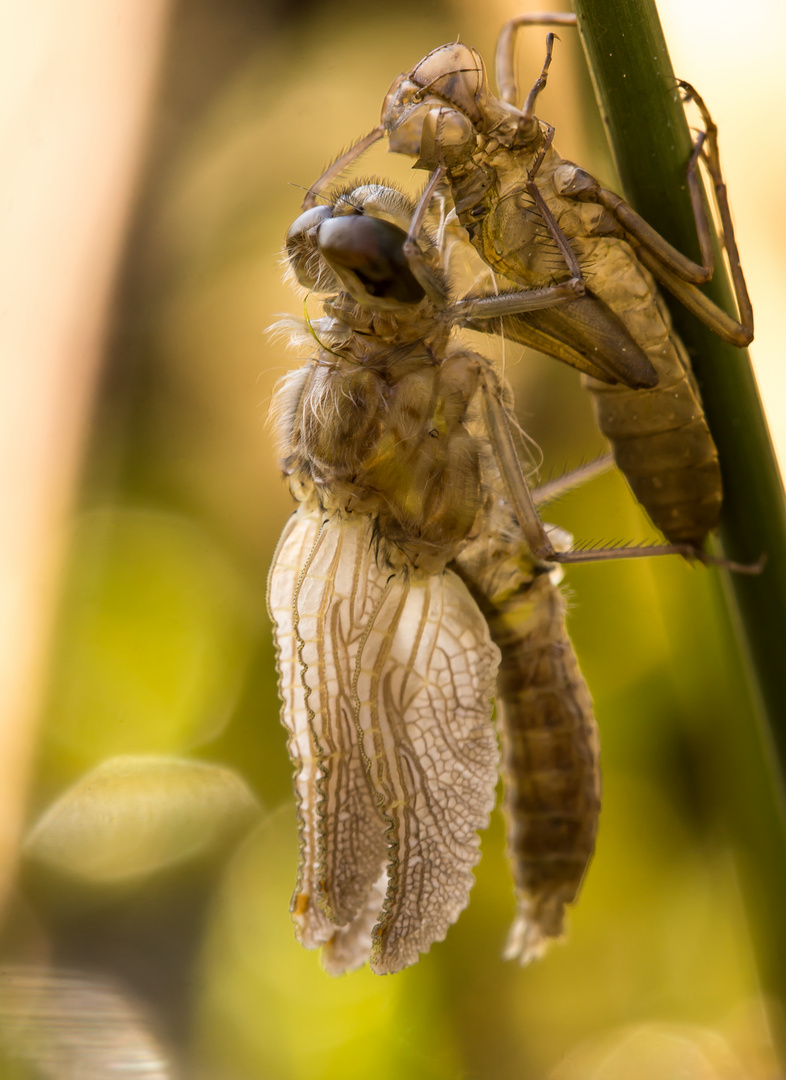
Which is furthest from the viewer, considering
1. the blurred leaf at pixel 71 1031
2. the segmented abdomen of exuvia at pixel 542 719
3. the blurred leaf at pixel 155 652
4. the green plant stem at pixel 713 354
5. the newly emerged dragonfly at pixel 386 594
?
the blurred leaf at pixel 155 652

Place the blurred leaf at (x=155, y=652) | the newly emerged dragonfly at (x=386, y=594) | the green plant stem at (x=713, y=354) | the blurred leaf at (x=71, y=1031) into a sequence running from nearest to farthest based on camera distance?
the green plant stem at (x=713, y=354) → the newly emerged dragonfly at (x=386, y=594) → the blurred leaf at (x=71, y=1031) → the blurred leaf at (x=155, y=652)

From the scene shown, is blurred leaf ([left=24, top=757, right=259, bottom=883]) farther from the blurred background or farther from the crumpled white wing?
the crumpled white wing

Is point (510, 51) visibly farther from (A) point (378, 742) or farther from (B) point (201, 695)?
(B) point (201, 695)

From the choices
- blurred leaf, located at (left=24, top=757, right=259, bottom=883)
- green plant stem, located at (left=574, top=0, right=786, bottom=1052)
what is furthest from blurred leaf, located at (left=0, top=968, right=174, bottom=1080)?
green plant stem, located at (left=574, top=0, right=786, bottom=1052)

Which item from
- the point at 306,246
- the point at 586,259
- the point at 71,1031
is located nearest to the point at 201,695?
the point at 71,1031

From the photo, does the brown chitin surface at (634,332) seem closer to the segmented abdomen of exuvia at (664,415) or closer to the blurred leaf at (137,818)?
the segmented abdomen of exuvia at (664,415)

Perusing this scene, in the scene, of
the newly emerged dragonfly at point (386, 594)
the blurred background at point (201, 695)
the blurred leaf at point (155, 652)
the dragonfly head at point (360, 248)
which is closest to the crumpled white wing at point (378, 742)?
the newly emerged dragonfly at point (386, 594)

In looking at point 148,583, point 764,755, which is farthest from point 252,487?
point 764,755
